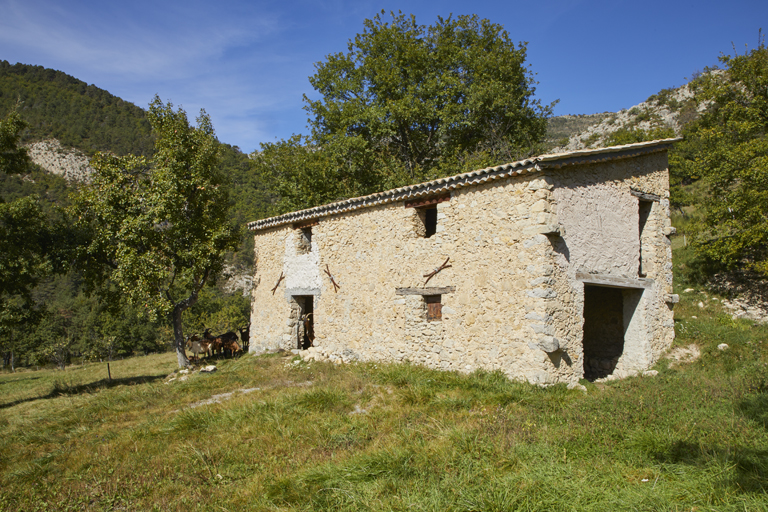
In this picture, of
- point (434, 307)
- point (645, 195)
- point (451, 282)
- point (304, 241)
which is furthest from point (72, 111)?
point (645, 195)

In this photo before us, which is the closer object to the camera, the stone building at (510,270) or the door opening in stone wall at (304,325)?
the stone building at (510,270)

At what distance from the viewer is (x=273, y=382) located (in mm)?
10367

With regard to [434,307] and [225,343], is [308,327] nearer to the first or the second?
[225,343]

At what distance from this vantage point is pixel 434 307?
10430 mm

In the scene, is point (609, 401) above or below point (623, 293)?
below

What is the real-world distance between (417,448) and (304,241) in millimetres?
10204

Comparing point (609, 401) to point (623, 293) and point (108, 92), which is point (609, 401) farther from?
point (108, 92)

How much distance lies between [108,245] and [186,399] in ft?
20.5

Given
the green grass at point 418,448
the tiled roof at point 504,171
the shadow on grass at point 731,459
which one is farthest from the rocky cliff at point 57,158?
the shadow on grass at point 731,459

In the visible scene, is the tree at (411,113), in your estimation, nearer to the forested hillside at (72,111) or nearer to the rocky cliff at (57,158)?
the forested hillside at (72,111)

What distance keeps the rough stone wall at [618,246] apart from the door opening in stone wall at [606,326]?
10 cm

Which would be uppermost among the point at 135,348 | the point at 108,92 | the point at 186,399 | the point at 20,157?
the point at 108,92

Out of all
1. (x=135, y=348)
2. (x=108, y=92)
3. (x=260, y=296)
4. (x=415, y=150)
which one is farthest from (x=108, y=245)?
(x=108, y=92)

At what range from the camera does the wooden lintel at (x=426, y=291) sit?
9.91m
